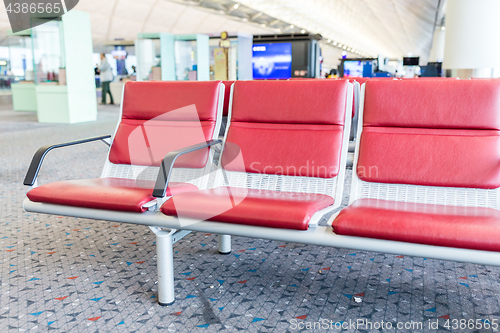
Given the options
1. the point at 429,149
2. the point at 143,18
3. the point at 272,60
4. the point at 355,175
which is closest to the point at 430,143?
the point at 429,149

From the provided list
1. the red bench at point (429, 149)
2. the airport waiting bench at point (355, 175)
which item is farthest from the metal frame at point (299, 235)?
the red bench at point (429, 149)

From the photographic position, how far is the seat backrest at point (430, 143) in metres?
1.85

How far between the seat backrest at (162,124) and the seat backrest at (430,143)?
2.67 ft

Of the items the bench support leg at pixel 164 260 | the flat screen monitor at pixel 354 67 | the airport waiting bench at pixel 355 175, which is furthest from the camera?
the flat screen monitor at pixel 354 67

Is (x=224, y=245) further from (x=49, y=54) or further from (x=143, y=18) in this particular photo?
(x=143, y=18)

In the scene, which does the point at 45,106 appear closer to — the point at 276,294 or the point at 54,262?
the point at 54,262

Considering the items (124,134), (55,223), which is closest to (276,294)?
(124,134)

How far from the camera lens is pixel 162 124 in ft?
7.99

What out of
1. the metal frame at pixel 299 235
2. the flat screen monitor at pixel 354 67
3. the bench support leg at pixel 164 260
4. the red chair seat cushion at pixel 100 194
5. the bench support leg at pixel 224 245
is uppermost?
the flat screen monitor at pixel 354 67

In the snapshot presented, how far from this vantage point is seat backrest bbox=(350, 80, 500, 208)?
6.07 feet

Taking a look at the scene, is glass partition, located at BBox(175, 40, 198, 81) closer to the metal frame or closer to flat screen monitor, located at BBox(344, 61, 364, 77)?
flat screen monitor, located at BBox(344, 61, 364, 77)

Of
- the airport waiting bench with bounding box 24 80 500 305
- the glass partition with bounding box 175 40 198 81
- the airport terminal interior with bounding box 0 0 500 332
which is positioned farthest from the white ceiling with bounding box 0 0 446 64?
the airport waiting bench with bounding box 24 80 500 305

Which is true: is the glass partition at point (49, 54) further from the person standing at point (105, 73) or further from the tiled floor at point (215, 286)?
the tiled floor at point (215, 286)

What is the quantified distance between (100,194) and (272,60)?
9.94m
